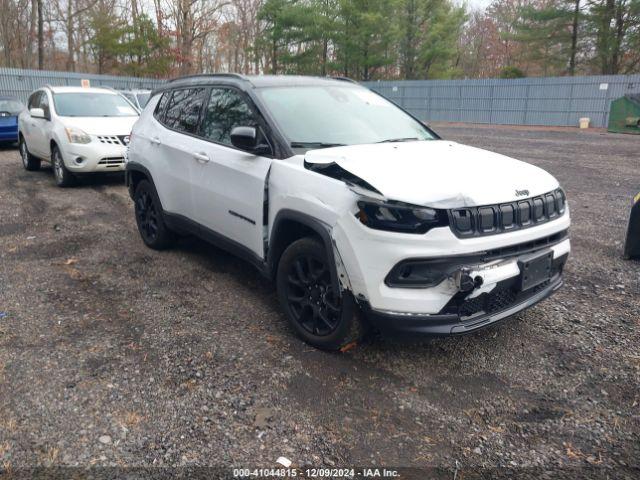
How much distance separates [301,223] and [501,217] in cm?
124

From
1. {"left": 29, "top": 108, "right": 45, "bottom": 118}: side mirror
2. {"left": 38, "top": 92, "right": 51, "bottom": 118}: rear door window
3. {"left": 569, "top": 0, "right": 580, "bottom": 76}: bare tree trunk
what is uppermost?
{"left": 569, "top": 0, "right": 580, "bottom": 76}: bare tree trunk

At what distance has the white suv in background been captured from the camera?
8.70 m

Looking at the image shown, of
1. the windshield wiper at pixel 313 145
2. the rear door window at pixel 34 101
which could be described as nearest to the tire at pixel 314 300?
the windshield wiper at pixel 313 145

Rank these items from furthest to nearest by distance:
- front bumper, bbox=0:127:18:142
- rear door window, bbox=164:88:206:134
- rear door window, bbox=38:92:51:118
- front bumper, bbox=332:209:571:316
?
front bumper, bbox=0:127:18:142 < rear door window, bbox=38:92:51:118 < rear door window, bbox=164:88:206:134 < front bumper, bbox=332:209:571:316

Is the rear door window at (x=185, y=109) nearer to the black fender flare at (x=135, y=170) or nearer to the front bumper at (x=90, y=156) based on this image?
the black fender flare at (x=135, y=170)

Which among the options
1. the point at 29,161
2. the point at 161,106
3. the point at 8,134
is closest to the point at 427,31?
the point at 8,134

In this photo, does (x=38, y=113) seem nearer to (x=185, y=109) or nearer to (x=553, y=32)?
(x=185, y=109)

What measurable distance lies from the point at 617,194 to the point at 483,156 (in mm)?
6131

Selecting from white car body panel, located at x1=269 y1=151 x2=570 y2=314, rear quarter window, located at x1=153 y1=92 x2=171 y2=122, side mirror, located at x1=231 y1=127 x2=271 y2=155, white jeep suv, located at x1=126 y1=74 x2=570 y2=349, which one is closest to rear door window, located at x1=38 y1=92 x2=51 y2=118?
rear quarter window, located at x1=153 y1=92 x2=171 y2=122

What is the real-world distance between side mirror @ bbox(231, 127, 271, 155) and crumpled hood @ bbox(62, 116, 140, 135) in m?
6.08

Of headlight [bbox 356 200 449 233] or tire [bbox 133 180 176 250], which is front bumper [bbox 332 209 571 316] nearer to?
headlight [bbox 356 200 449 233]

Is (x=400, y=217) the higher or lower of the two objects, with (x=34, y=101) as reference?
lower

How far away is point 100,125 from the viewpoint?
896cm

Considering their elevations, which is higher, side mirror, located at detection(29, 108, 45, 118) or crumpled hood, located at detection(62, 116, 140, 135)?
side mirror, located at detection(29, 108, 45, 118)
